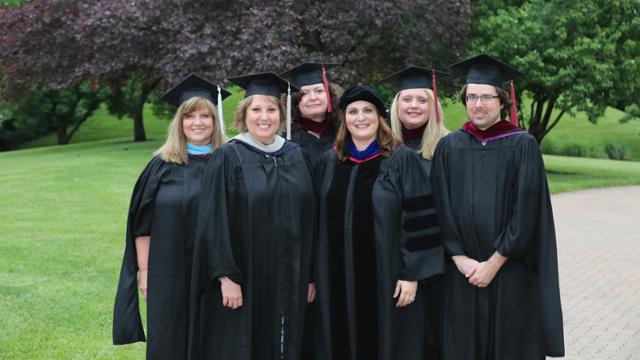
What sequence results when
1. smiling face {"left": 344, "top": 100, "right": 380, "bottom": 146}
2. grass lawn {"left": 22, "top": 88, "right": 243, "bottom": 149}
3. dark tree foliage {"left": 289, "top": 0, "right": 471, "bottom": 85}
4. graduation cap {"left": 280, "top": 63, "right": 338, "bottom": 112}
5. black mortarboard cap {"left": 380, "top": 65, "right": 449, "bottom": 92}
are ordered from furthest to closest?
1. grass lawn {"left": 22, "top": 88, "right": 243, "bottom": 149}
2. dark tree foliage {"left": 289, "top": 0, "right": 471, "bottom": 85}
3. graduation cap {"left": 280, "top": 63, "right": 338, "bottom": 112}
4. black mortarboard cap {"left": 380, "top": 65, "right": 449, "bottom": 92}
5. smiling face {"left": 344, "top": 100, "right": 380, "bottom": 146}

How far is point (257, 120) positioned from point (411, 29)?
60.8 feet

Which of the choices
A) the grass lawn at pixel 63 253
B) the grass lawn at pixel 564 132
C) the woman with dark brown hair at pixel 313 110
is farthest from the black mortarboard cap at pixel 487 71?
the grass lawn at pixel 564 132

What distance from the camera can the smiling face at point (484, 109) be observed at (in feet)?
15.5

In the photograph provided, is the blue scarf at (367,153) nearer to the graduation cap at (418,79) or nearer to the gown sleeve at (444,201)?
the gown sleeve at (444,201)

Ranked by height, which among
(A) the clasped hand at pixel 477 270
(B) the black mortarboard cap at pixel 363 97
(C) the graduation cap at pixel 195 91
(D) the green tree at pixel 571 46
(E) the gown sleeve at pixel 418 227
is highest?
(D) the green tree at pixel 571 46

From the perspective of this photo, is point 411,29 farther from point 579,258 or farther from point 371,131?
point 371,131

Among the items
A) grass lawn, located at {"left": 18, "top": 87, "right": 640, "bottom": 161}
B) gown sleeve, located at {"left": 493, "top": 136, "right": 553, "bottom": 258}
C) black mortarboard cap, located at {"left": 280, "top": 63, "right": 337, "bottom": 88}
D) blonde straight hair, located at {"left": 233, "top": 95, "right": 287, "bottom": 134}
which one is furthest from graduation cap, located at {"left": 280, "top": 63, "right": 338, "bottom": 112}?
grass lawn, located at {"left": 18, "top": 87, "right": 640, "bottom": 161}

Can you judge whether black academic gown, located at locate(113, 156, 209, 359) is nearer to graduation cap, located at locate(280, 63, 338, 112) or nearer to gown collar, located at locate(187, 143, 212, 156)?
gown collar, located at locate(187, 143, 212, 156)

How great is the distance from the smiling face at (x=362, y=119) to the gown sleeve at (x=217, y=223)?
2.41ft

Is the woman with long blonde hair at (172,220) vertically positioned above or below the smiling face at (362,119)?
below

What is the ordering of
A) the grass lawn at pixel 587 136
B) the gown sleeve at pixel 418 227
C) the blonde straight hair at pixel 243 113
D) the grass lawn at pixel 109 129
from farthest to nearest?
the grass lawn at pixel 109 129, the grass lawn at pixel 587 136, the blonde straight hair at pixel 243 113, the gown sleeve at pixel 418 227

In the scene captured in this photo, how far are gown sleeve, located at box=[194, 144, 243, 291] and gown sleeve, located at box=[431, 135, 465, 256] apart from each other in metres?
1.20

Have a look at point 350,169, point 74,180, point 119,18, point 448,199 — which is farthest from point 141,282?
point 119,18

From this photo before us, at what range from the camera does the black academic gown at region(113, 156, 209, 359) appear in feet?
16.1
